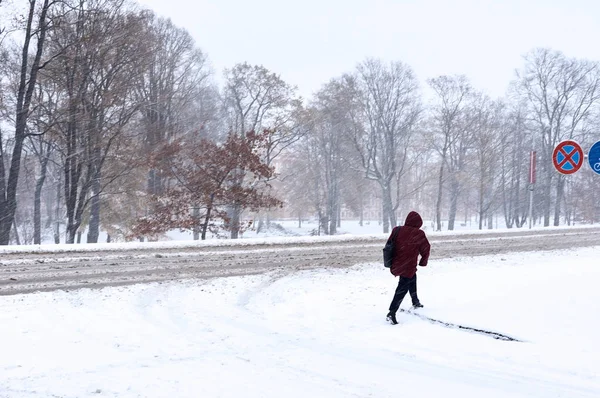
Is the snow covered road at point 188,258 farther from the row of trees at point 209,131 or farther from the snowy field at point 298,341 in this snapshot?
the row of trees at point 209,131

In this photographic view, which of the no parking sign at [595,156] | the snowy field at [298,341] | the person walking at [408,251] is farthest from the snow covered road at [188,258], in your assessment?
the no parking sign at [595,156]

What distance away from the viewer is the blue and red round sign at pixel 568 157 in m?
8.99

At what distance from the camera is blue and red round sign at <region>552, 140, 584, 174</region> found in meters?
8.99

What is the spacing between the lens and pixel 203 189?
74.4ft

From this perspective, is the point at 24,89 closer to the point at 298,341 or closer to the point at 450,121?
the point at 298,341

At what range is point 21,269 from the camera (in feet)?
36.3

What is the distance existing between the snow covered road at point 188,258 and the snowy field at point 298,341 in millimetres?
1213

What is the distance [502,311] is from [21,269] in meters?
9.73

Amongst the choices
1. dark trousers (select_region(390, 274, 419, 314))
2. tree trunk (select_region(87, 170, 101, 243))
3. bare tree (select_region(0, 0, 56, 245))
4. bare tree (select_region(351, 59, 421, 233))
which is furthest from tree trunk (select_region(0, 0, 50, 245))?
bare tree (select_region(351, 59, 421, 233))

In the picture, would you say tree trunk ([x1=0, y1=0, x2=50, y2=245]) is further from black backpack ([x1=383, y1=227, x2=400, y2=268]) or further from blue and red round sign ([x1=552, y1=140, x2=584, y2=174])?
blue and red round sign ([x1=552, y1=140, x2=584, y2=174])

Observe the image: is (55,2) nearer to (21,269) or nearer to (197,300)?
(21,269)

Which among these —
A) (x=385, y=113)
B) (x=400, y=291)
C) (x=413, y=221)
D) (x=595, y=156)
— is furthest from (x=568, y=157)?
(x=385, y=113)

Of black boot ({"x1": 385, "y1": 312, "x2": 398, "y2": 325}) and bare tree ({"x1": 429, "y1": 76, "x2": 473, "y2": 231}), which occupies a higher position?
bare tree ({"x1": 429, "y1": 76, "x2": 473, "y2": 231})

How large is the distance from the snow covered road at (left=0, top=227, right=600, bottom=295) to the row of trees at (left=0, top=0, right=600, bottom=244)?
648cm
